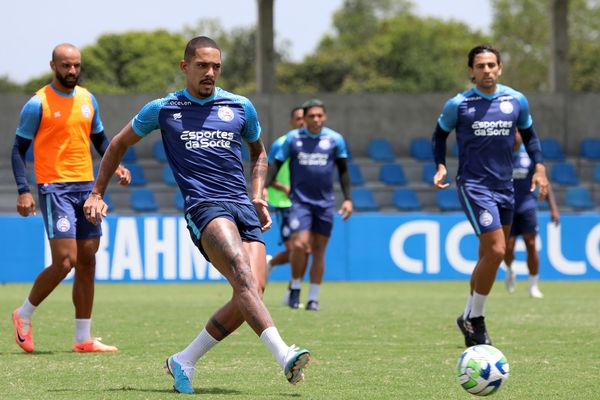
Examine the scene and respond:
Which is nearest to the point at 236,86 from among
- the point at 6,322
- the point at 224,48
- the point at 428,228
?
the point at 224,48

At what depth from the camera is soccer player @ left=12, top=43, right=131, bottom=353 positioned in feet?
31.3

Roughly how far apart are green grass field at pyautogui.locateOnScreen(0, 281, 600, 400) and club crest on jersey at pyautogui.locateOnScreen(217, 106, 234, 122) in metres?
1.61

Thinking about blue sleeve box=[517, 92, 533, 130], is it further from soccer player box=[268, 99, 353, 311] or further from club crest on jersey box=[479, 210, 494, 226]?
soccer player box=[268, 99, 353, 311]

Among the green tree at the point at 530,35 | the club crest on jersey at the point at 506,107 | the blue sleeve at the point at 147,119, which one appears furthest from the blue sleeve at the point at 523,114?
the green tree at the point at 530,35

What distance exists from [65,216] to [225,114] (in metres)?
2.39

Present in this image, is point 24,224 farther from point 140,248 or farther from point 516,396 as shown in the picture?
point 516,396

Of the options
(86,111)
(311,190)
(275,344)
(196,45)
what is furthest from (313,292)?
(275,344)

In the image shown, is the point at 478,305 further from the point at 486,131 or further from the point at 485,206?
the point at 486,131

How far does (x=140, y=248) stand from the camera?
65.8ft

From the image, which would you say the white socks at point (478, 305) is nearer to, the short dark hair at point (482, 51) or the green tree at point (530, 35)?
the short dark hair at point (482, 51)

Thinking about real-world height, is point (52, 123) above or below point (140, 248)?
above

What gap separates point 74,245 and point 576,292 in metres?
10.1

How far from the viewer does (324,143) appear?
14.7 m

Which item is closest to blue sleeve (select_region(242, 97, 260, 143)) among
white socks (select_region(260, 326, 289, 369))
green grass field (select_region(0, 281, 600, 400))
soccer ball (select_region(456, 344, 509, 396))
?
white socks (select_region(260, 326, 289, 369))
